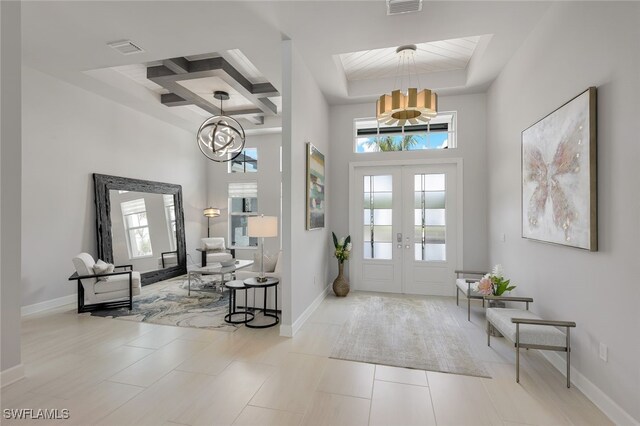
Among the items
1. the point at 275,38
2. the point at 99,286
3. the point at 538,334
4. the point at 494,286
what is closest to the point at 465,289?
the point at 494,286

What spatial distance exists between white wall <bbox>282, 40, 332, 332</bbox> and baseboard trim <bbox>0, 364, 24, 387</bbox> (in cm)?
233

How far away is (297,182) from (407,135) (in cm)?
280

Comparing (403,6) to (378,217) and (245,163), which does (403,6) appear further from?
(245,163)

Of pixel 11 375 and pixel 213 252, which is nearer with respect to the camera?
pixel 11 375

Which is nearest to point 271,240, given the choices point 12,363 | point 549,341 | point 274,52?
point 274,52

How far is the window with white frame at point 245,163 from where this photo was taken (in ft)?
26.8

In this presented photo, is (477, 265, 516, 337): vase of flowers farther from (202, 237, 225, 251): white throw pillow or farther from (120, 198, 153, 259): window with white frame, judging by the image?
(120, 198, 153, 259): window with white frame

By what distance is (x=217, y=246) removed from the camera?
723 cm

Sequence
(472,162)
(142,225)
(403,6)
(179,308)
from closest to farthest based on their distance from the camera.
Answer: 1. (403,6)
2. (179,308)
3. (472,162)
4. (142,225)

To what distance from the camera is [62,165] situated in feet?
15.3

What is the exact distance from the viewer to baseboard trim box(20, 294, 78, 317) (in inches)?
162

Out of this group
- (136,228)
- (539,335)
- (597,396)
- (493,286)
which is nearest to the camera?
(597,396)

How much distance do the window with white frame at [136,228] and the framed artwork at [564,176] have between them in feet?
21.3

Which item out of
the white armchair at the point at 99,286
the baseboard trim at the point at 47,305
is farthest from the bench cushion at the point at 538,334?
the baseboard trim at the point at 47,305
